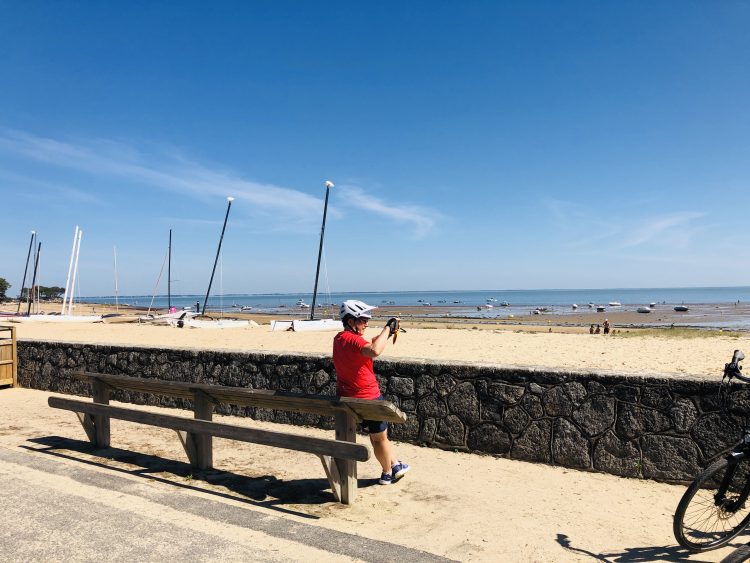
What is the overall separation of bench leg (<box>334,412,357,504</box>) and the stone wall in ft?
5.33

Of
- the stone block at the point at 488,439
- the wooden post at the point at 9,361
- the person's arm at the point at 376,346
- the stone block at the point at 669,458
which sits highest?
the person's arm at the point at 376,346

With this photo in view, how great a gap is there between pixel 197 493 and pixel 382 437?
1.49 m

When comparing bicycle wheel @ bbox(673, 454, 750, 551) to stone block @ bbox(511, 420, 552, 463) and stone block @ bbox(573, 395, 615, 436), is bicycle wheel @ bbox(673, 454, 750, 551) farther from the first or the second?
stone block @ bbox(511, 420, 552, 463)

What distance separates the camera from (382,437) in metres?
4.46

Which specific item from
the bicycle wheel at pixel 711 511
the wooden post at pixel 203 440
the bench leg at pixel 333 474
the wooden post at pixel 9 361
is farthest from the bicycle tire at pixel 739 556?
the wooden post at pixel 9 361

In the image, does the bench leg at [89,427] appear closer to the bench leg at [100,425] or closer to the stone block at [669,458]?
the bench leg at [100,425]

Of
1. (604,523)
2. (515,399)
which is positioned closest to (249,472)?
(515,399)

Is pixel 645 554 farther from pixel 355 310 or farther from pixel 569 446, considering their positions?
pixel 355 310

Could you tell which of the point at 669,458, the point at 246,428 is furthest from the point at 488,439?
the point at 246,428

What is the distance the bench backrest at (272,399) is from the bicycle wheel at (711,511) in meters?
1.82

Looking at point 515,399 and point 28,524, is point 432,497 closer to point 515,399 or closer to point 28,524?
point 515,399

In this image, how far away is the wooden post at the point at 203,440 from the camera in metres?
4.93

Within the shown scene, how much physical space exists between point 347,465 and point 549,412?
2059 millimetres

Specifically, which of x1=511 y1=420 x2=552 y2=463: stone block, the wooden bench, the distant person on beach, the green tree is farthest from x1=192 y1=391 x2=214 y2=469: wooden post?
the green tree
